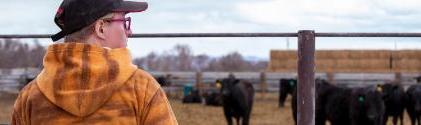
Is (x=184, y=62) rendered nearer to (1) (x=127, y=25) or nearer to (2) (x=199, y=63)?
(2) (x=199, y=63)

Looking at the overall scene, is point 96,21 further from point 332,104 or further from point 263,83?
point 263,83

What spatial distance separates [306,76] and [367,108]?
711cm

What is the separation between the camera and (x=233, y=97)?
537 inches

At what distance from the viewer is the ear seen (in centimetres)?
175

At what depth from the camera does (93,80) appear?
5.55ft

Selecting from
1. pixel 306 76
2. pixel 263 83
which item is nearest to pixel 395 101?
pixel 306 76

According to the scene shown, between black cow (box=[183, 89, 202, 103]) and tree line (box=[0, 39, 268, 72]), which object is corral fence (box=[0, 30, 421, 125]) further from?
tree line (box=[0, 39, 268, 72])

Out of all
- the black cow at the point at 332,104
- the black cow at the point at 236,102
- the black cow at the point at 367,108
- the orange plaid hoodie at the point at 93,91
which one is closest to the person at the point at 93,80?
the orange plaid hoodie at the point at 93,91

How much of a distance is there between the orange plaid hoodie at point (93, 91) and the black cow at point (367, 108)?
→ 898 centimetres

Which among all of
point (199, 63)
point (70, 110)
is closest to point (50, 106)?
point (70, 110)

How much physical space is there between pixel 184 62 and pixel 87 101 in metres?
53.2

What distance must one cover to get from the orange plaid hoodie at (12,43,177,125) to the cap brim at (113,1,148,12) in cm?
11

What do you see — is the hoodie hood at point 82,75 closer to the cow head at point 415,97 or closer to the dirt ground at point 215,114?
the dirt ground at point 215,114

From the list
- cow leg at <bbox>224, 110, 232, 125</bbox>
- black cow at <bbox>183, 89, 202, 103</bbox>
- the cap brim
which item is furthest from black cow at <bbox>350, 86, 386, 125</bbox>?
black cow at <bbox>183, 89, 202, 103</bbox>
